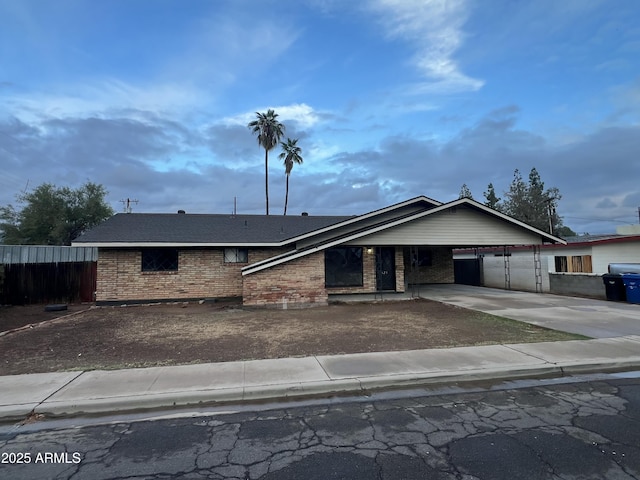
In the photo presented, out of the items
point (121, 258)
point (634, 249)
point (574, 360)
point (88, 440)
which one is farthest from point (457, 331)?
point (634, 249)

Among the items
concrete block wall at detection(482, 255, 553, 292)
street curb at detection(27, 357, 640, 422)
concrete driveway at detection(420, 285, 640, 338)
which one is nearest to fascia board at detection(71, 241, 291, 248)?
concrete driveway at detection(420, 285, 640, 338)

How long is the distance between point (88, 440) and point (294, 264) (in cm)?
989

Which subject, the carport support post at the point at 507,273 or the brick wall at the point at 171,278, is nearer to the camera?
the brick wall at the point at 171,278

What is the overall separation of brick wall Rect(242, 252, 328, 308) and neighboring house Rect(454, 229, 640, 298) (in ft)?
36.5

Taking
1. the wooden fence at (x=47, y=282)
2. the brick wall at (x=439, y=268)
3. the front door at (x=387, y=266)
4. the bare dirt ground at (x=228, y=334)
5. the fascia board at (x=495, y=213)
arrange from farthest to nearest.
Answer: the brick wall at (x=439, y=268) < the front door at (x=387, y=266) < the fascia board at (x=495, y=213) < the wooden fence at (x=47, y=282) < the bare dirt ground at (x=228, y=334)

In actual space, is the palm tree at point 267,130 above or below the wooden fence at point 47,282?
above

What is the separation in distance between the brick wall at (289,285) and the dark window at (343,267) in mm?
1911

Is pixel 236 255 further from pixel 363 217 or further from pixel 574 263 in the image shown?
pixel 574 263

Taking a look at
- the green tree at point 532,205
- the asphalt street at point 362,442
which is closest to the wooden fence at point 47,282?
the asphalt street at point 362,442

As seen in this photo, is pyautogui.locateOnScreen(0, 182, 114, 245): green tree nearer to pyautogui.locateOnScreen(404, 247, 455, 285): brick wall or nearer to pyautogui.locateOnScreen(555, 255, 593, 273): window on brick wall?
pyautogui.locateOnScreen(404, 247, 455, 285): brick wall

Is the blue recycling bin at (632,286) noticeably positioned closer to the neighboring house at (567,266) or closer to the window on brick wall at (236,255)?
the neighboring house at (567,266)

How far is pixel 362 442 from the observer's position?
3.78 meters

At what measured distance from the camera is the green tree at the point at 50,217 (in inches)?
1249

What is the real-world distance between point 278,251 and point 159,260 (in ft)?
16.3
